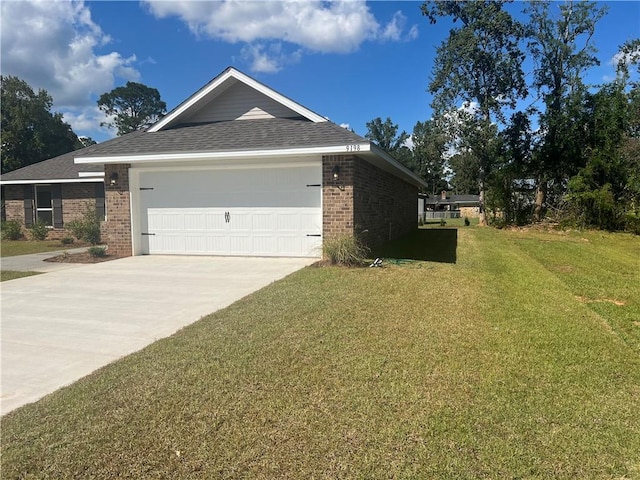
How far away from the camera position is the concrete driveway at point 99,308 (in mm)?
3803

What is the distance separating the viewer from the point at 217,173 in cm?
1046

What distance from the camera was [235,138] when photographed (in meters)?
10.3

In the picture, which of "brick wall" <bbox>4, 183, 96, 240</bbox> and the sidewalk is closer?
the sidewalk

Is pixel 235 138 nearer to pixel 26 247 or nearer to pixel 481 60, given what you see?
pixel 26 247

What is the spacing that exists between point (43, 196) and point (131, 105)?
162ft

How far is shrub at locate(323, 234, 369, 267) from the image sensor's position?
8.59 m

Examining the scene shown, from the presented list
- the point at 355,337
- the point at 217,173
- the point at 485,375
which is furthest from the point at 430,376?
the point at 217,173

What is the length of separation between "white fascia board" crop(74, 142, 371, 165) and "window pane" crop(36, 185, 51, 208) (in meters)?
8.74

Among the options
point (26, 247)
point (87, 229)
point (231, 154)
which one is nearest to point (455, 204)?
point (87, 229)

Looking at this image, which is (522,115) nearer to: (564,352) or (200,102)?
(200,102)

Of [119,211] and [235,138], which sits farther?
[119,211]

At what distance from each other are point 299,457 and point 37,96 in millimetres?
45124

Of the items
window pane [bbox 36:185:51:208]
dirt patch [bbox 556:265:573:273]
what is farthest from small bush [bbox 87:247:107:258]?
dirt patch [bbox 556:265:573:273]

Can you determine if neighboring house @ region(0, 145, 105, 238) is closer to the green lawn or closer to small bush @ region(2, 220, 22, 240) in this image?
small bush @ region(2, 220, 22, 240)
